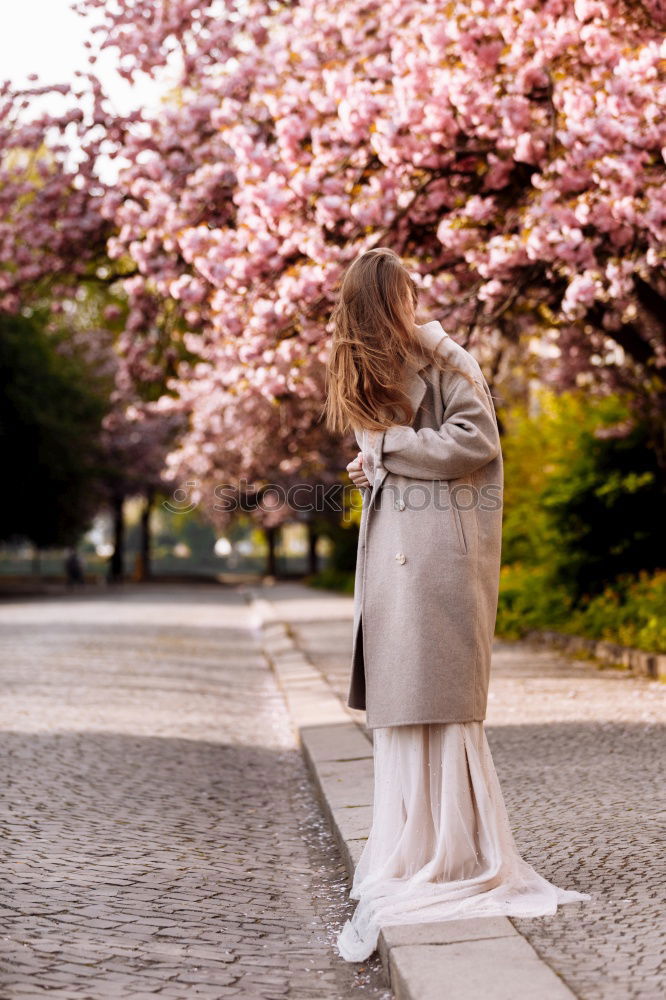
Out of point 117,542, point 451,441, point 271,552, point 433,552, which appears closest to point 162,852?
point 433,552

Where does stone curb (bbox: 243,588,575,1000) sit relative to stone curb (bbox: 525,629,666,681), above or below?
below

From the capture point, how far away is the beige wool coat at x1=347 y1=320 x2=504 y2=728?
3.94m

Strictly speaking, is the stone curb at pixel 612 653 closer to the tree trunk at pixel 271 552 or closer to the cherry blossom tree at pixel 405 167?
the cherry blossom tree at pixel 405 167

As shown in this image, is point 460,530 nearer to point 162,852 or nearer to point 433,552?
point 433,552

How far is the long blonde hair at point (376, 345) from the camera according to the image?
13.2 feet

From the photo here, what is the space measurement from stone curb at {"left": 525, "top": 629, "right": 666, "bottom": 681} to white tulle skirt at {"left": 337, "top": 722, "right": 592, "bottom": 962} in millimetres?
6038

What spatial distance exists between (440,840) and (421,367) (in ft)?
4.93

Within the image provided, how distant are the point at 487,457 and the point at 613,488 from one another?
360 inches

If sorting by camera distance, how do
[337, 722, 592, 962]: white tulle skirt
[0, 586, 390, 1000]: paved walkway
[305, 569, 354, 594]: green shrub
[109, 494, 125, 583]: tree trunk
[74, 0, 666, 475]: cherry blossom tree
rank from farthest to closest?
[109, 494, 125, 583]: tree trunk
[305, 569, 354, 594]: green shrub
[74, 0, 666, 475]: cherry blossom tree
[337, 722, 592, 962]: white tulle skirt
[0, 586, 390, 1000]: paved walkway

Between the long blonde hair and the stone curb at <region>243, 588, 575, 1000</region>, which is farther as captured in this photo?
the long blonde hair

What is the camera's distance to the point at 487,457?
3.96 metres

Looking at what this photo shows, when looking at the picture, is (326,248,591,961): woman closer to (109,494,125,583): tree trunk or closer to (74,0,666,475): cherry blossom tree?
(74,0,666,475): cherry blossom tree

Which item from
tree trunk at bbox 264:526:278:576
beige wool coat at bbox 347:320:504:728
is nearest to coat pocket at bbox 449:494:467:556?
beige wool coat at bbox 347:320:504:728

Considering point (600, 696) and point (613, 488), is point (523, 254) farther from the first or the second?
point (613, 488)
